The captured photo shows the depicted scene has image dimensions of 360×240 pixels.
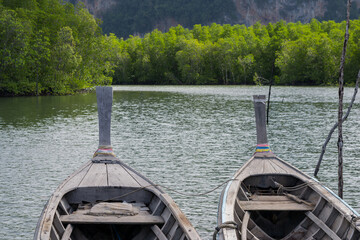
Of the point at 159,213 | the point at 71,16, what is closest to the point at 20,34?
the point at 71,16

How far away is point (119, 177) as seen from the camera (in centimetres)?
993

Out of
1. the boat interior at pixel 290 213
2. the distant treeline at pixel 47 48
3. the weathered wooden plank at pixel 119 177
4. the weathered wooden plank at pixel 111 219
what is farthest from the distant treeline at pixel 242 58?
the weathered wooden plank at pixel 111 219

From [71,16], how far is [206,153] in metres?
55.3

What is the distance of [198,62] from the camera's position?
123 m

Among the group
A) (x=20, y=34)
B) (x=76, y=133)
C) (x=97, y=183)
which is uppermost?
(x=20, y=34)

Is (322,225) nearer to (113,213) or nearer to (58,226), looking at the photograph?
(113,213)

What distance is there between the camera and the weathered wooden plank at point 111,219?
809cm

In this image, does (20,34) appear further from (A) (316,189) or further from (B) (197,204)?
A: (A) (316,189)

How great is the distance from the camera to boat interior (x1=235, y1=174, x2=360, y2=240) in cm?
801

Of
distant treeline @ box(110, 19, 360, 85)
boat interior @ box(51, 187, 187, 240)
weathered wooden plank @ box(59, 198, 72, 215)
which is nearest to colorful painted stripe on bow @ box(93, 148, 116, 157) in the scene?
boat interior @ box(51, 187, 187, 240)

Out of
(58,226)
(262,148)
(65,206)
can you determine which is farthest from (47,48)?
(58,226)

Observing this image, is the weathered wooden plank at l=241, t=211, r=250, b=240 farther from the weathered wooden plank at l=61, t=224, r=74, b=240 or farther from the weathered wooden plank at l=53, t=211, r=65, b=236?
the weathered wooden plank at l=53, t=211, r=65, b=236

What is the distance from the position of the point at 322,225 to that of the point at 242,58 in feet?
385

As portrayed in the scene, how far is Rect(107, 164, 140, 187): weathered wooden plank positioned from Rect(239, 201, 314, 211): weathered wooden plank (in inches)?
89.5
